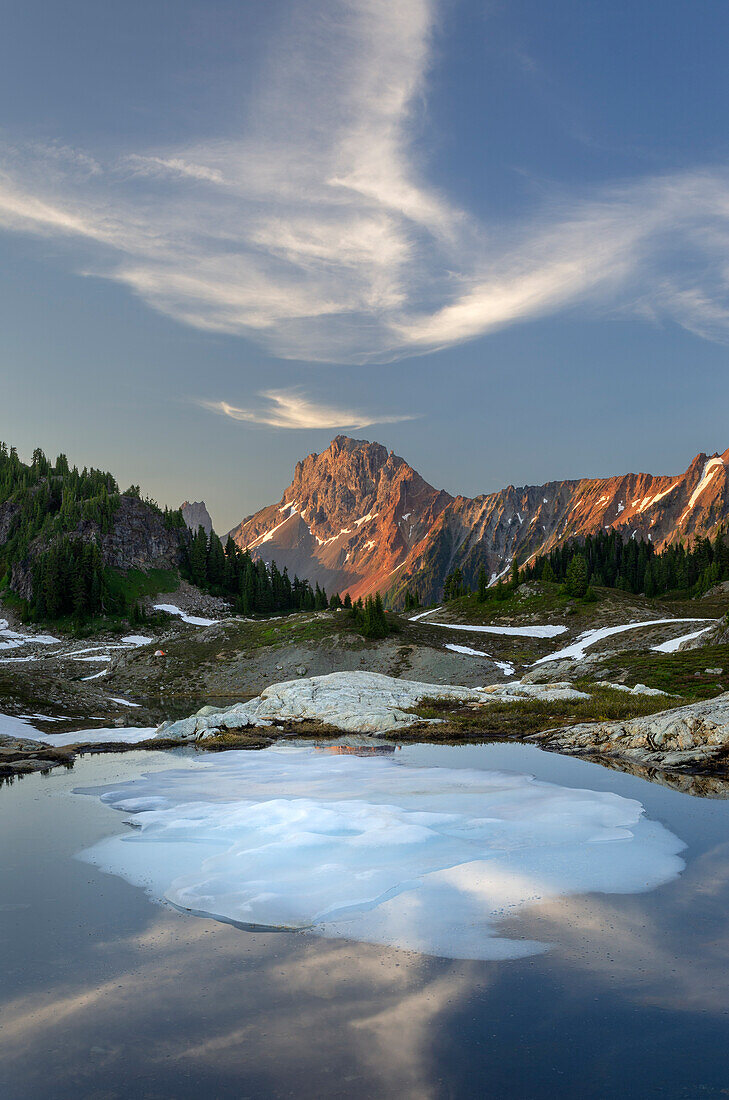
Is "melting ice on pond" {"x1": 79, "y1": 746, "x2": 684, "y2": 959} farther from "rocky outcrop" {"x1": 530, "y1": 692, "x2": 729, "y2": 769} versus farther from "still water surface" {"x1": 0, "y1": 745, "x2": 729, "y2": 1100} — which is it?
"rocky outcrop" {"x1": 530, "y1": 692, "x2": 729, "y2": 769}

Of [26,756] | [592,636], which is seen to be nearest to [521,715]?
[26,756]

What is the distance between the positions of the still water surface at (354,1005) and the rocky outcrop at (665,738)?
56.9 feet

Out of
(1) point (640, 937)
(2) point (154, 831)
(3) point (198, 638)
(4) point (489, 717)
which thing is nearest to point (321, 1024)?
(1) point (640, 937)

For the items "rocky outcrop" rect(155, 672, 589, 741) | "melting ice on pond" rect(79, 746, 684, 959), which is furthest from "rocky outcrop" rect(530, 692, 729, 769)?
"rocky outcrop" rect(155, 672, 589, 741)

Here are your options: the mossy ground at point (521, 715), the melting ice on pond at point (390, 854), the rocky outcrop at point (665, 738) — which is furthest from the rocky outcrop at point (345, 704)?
the melting ice on pond at point (390, 854)

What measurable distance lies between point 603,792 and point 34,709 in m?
52.0

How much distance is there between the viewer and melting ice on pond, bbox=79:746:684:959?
13.7 metres

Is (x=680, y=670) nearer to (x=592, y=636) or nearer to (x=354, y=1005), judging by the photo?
(x=592, y=636)

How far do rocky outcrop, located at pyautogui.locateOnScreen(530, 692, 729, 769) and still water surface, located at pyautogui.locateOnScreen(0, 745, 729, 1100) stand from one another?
56.9 feet

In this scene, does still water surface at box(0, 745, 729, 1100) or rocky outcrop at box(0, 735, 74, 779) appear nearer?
still water surface at box(0, 745, 729, 1100)

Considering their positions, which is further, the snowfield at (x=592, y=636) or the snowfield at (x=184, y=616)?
the snowfield at (x=184, y=616)

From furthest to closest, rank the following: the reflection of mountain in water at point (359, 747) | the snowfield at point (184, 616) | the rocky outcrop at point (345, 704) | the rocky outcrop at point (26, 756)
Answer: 1. the snowfield at point (184, 616)
2. the rocky outcrop at point (345, 704)
3. the reflection of mountain in water at point (359, 747)
4. the rocky outcrop at point (26, 756)

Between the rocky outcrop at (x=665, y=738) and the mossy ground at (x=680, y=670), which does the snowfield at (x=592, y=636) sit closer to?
the mossy ground at (x=680, y=670)

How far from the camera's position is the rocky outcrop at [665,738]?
3131 cm
